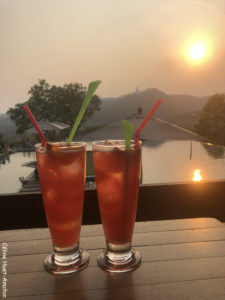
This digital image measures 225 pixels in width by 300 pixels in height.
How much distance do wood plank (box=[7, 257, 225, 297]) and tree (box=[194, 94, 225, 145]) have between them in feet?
24.2

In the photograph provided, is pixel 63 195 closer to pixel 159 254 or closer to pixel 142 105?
pixel 159 254

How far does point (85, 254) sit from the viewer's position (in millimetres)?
631

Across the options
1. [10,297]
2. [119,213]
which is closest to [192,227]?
[119,213]

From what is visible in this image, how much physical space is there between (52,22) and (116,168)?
A: 6204 mm

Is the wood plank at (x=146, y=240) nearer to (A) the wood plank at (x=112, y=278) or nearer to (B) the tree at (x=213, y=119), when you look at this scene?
(A) the wood plank at (x=112, y=278)

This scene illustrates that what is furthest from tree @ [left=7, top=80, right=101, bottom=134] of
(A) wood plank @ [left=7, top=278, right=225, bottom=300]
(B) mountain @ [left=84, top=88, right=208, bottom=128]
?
(A) wood plank @ [left=7, top=278, right=225, bottom=300]

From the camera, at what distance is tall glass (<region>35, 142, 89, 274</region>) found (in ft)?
1.80

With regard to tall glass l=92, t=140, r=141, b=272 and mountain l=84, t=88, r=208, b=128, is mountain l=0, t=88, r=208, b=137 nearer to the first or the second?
mountain l=84, t=88, r=208, b=128

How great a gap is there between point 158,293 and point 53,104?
651 cm

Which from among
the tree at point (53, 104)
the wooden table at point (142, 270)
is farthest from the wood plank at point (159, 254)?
the tree at point (53, 104)

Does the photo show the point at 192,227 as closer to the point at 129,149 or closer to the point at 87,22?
the point at 129,149

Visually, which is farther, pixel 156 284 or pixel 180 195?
pixel 180 195

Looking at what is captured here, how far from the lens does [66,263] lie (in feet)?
1.91

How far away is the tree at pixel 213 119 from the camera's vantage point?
304 inches
